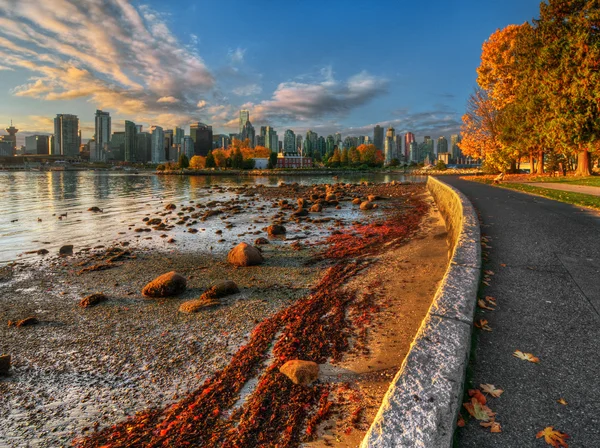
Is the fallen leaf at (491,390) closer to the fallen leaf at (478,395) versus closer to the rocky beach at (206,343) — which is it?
the fallen leaf at (478,395)

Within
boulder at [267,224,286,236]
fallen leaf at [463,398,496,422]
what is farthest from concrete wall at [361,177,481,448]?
boulder at [267,224,286,236]

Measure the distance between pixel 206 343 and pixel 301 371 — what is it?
216cm

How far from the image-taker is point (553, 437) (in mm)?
2498

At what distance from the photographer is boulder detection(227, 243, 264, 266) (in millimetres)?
10969

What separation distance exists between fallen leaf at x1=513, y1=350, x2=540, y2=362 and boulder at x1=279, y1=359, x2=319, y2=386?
2362 mm

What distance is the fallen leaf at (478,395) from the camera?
2912mm

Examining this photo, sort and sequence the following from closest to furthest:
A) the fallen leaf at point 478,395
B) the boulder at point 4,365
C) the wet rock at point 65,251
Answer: the fallen leaf at point 478,395 < the boulder at point 4,365 < the wet rock at point 65,251

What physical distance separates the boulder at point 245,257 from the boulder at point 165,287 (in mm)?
2598

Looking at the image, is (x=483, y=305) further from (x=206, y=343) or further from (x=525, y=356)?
(x=206, y=343)

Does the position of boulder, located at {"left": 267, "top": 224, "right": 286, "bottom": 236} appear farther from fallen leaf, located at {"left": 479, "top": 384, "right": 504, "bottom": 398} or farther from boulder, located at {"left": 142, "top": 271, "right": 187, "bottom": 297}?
fallen leaf, located at {"left": 479, "top": 384, "right": 504, "bottom": 398}

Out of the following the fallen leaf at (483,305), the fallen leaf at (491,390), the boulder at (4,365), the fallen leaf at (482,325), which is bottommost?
the boulder at (4,365)

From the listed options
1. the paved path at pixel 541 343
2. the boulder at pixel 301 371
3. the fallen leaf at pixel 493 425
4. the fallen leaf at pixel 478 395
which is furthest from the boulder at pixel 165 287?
the fallen leaf at pixel 493 425

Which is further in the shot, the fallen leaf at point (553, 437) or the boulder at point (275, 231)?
the boulder at point (275, 231)

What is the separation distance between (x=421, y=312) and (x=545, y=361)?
320 cm
